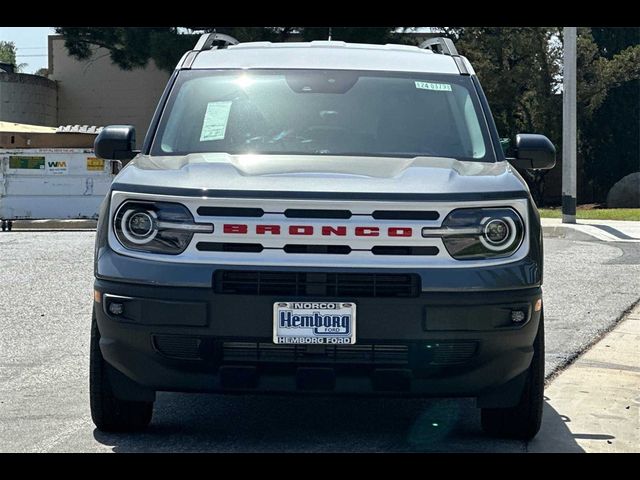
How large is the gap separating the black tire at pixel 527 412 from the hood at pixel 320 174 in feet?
2.34

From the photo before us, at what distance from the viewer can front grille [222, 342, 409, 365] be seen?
4910 mm

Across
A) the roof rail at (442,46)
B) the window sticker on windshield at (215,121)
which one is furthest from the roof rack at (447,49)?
the window sticker on windshield at (215,121)

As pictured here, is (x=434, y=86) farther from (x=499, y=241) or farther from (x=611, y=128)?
(x=611, y=128)

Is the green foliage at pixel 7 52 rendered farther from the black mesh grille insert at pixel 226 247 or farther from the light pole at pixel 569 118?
the black mesh grille insert at pixel 226 247

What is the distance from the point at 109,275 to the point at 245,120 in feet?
4.68

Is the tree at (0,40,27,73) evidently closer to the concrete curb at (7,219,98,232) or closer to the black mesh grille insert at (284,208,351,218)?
the concrete curb at (7,219,98,232)

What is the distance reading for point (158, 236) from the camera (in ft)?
16.5

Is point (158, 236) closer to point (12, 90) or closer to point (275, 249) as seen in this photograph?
point (275, 249)

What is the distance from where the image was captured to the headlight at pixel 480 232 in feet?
16.3

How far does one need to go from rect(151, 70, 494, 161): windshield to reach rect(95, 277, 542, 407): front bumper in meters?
1.23

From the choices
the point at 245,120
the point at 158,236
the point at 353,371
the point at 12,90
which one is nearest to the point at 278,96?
the point at 245,120

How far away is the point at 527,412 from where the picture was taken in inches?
211

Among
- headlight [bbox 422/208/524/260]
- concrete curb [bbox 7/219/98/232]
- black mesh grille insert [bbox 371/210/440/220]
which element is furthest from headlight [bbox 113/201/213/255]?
concrete curb [bbox 7/219/98/232]

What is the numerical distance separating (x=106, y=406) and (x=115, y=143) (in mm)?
1583
